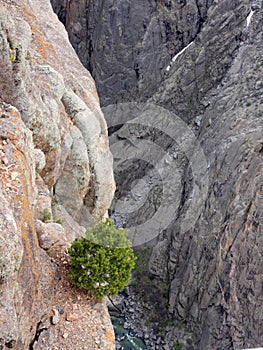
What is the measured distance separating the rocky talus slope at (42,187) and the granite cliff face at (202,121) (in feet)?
53.1

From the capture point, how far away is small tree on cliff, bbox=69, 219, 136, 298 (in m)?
11.1

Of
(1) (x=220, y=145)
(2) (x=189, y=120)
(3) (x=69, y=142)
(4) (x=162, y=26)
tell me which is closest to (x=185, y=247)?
(1) (x=220, y=145)

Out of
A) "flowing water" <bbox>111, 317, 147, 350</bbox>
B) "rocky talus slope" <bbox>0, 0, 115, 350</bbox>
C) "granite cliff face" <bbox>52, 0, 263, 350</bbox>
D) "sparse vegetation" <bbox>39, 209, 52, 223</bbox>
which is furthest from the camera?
"flowing water" <bbox>111, 317, 147, 350</bbox>

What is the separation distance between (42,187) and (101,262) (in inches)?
162

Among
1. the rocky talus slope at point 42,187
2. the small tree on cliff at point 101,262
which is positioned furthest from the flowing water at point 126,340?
the small tree on cliff at point 101,262

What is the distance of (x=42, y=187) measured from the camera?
13.6 meters

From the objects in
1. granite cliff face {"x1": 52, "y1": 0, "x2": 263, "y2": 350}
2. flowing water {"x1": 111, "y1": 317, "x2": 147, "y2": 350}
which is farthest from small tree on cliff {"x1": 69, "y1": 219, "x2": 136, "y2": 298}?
flowing water {"x1": 111, "y1": 317, "x2": 147, "y2": 350}

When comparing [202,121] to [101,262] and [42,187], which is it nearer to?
[42,187]

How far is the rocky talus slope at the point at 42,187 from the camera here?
930 cm

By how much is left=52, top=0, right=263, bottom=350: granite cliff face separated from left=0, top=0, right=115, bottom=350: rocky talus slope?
53.1 feet

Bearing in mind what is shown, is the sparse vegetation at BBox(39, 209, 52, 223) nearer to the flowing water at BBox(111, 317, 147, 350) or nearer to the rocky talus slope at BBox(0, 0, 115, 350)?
the rocky talus slope at BBox(0, 0, 115, 350)

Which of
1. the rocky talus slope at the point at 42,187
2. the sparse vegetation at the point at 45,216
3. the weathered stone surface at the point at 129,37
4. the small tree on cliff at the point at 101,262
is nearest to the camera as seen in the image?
the rocky talus slope at the point at 42,187

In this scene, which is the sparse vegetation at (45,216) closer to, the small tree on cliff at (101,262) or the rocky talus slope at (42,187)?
the rocky talus slope at (42,187)

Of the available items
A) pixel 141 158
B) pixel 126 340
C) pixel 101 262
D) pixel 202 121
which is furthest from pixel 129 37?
pixel 101 262
